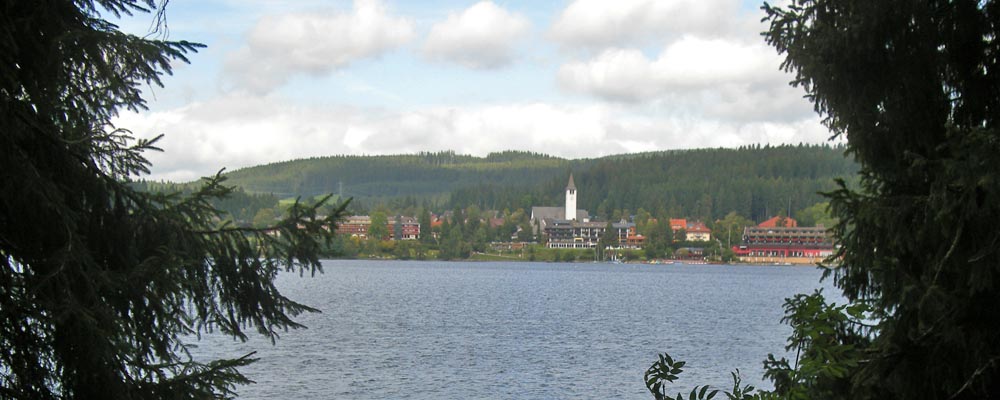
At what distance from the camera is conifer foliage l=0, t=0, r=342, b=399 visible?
4.17m

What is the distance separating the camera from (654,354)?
29.5 metres

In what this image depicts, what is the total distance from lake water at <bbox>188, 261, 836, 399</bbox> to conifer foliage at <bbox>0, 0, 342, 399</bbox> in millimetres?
15987

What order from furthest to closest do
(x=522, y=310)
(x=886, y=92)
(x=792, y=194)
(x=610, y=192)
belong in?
(x=610, y=192) < (x=792, y=194) < (x=522, y=310) < (x=886, y=92)

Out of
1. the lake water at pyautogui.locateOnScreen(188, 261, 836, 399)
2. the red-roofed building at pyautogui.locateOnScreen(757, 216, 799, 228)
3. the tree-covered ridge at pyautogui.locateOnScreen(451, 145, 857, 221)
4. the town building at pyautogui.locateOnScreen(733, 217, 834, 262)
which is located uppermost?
the tree-covered ridge at pyautogui.locateOnScreen(451, 145, 857, 221)

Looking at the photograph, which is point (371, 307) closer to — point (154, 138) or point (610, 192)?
point (154, 138)

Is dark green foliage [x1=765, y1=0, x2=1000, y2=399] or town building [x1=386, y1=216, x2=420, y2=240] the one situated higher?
town building [x1=386, y1=216, x2=420, y2=240]

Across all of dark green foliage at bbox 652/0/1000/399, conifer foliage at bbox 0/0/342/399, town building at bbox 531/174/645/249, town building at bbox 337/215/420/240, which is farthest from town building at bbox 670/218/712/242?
conifer foliage at bbox 0/0/342/399

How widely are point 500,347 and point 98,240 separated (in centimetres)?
2646

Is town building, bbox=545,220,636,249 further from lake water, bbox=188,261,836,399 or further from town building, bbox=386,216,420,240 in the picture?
lake water, bbox=188,261,836,399

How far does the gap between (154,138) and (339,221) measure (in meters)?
1.10

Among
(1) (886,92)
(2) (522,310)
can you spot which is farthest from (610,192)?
(1) (886,92)

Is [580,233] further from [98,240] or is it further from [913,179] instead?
[98,240]

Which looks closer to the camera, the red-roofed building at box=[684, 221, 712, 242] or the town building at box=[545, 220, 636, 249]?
the red-roofed building at box=[684, 221, 712, 242]

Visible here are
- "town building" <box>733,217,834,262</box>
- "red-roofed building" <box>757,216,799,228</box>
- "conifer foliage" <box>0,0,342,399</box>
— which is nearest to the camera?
"conifer foliage" <box>0,0,342,399</box>
